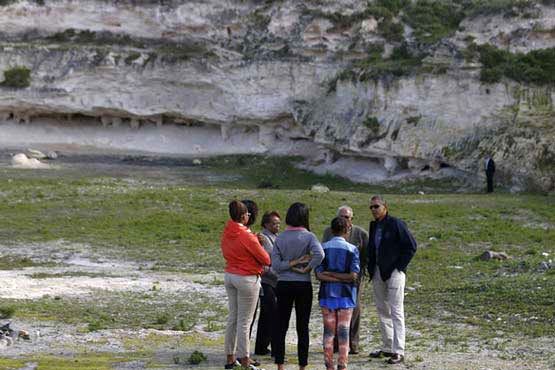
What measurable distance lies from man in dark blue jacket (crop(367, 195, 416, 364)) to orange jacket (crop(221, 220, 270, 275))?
6.04 ft

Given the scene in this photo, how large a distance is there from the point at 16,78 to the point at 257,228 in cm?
2893

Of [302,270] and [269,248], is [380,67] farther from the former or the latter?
[302,270]

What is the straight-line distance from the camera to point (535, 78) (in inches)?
1750

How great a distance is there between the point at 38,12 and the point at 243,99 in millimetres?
13639

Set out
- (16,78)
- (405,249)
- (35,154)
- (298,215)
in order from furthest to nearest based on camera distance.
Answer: (16,78) < (35,154) < (405,249) < (298,215)

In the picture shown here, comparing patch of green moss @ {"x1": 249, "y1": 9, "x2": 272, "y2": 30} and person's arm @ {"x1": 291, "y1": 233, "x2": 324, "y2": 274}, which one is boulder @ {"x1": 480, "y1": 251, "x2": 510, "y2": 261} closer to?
person's arm @ {"x1": 291, "y1": 233, "x2": 324, "y2": 274}

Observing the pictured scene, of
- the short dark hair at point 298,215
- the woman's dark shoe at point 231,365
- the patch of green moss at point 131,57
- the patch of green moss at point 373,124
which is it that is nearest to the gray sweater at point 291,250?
the short dark hair at point 298,215

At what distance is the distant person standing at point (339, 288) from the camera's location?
45.7 ft

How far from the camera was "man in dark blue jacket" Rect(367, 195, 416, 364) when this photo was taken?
15172 mm

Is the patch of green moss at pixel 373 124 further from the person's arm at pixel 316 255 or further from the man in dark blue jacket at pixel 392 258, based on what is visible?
the person's arm at pixel 316 255

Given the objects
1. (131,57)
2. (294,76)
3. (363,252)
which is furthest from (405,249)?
(131,57)

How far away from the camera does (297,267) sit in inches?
549

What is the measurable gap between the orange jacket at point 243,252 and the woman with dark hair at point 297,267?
0.77 ft

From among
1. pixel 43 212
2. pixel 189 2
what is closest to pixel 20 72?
pixel 189 2
